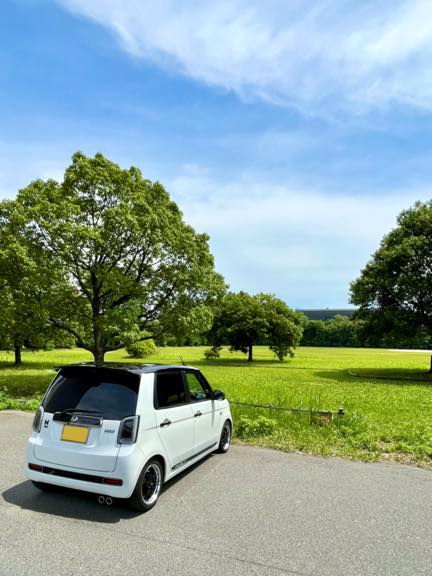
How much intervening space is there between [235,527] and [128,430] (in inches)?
59.1

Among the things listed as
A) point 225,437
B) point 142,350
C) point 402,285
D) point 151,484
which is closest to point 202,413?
point 225,437

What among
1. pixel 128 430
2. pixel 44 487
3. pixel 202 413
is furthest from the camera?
pixel 202 413

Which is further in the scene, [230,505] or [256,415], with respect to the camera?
[256,415]

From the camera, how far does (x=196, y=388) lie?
20.4ft

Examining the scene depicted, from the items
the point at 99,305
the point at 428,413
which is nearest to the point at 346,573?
the point at 428,413

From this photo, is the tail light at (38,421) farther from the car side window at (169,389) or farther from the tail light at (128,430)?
the car side window at (169,389)

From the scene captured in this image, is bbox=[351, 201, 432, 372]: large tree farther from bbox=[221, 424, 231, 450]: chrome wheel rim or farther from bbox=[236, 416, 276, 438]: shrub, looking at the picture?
bbox=[221, 424, 231, 450]: chrome wheel rim

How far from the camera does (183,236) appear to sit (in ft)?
56.3

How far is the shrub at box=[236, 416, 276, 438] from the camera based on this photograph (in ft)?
26.2

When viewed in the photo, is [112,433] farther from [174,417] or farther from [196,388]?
[196,388]

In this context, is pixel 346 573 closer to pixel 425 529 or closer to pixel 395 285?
pixel 425 529

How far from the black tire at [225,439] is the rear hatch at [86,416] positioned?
2.75 metres

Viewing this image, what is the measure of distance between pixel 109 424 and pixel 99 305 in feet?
40.4

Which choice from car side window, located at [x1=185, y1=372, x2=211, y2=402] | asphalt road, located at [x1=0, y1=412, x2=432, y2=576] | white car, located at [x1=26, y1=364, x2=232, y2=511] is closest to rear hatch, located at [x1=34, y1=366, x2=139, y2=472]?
white car, located at [x1=26, y1=364, x2=232, y2=511]
